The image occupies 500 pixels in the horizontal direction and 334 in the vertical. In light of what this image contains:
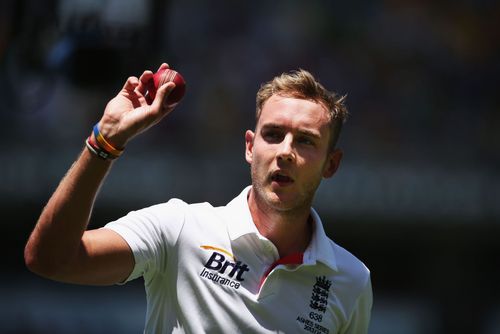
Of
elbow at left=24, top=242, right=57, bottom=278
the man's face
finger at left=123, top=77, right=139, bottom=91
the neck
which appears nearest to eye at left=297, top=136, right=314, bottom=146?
the man's face

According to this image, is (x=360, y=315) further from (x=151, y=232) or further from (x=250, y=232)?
(x=151, y=232)

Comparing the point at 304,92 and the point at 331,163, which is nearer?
the point at 304,92

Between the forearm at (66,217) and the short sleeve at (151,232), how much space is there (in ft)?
1.09

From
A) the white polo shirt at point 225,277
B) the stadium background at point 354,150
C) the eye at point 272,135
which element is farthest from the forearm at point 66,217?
the stadium background at point 354,150

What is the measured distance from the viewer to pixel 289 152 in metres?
3.56

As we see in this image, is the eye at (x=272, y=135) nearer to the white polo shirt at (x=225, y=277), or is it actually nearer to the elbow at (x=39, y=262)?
the white polo shirt at (x=225, y=277)

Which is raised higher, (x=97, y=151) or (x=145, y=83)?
(x=145, y=83)

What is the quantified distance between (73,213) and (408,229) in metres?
9.85

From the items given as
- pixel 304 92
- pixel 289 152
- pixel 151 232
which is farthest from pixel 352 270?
pixel 151 232

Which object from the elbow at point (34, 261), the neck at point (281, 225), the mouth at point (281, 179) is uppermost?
the mouth at point (281, 179)

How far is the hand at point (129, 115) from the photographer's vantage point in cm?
296

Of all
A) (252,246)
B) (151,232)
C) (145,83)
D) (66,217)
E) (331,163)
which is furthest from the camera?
(331,163)

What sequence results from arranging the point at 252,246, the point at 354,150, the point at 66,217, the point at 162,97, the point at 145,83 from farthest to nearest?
the point at 354,150, the point at 252,246, the point at 145,83, the point at 162,97, the point at 66,217

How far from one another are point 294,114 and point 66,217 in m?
1.09
